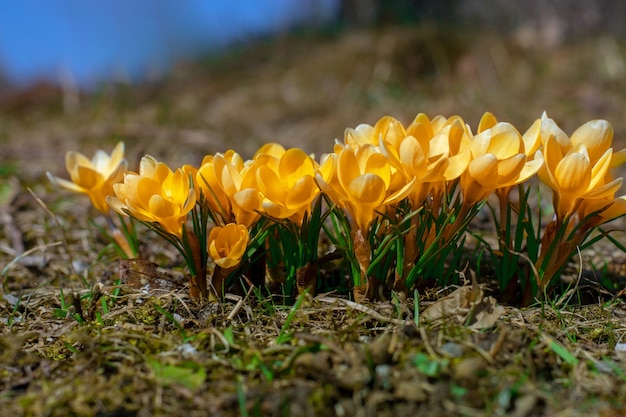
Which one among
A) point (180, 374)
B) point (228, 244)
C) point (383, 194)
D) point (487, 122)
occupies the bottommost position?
point (180, 374)

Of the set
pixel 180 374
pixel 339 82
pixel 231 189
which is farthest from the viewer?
pixel 339 82

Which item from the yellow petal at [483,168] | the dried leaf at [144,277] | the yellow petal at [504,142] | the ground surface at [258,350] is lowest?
the ground surface at [258,350]

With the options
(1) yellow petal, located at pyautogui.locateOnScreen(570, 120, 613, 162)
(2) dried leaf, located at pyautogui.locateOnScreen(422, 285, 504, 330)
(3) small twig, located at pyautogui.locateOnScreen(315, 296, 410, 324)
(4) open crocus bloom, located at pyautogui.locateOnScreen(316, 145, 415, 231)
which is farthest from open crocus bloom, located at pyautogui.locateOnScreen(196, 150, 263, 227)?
(1) yellow petal, located at pyautogui.locateOnScreen(570, 120, 613, 162)

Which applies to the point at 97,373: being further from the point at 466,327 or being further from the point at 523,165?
the point at 523,165

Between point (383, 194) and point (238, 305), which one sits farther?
point (238, 305)

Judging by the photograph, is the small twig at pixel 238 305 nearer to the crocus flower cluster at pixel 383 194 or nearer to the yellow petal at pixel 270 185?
the crocus flower cluster at pixel 383 194

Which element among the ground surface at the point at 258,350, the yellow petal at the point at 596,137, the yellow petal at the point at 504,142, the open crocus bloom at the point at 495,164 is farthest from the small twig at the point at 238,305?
the yellow petal at the point at 596,137

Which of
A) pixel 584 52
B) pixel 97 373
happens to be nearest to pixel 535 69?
pixel 584 52

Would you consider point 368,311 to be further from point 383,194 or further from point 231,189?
point 231,189

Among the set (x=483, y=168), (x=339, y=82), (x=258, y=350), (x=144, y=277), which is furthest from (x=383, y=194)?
(x=339, y=82)
